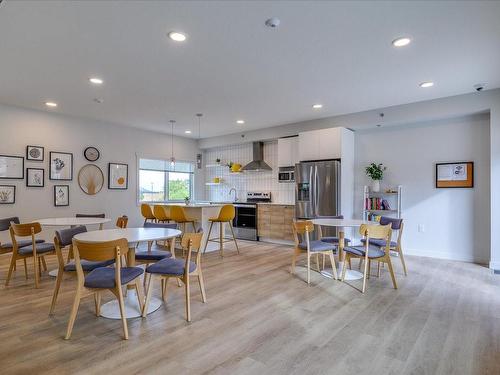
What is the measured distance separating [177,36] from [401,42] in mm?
2281

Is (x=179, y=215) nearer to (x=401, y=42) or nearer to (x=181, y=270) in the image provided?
(x=181, y=270)

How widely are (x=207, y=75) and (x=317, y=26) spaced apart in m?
1.69

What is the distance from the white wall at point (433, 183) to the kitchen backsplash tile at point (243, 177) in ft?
7.29

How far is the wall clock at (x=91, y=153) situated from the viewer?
652 cm

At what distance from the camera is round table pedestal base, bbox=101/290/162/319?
291 cm

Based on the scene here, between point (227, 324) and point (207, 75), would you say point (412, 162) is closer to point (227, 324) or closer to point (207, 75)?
point (207, 75)

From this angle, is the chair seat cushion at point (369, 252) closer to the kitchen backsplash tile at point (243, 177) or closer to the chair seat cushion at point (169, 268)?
the chair seat cushion at point (169, 268)

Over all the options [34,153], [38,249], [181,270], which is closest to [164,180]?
[34,153]

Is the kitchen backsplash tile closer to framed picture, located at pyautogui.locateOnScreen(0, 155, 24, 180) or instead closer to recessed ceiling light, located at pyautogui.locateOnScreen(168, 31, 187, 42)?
framed picture, located at pyautogui.locateOnScreen(0, 155, 24, 180)

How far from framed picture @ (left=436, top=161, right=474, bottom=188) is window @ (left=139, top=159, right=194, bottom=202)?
240 inches

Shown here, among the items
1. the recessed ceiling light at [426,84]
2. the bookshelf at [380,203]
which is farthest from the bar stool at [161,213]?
the recessed ceiling light at [426,84]

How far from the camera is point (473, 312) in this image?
9.93 ft

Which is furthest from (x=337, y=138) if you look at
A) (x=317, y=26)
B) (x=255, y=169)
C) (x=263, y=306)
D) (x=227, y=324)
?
(x=227, y=324)

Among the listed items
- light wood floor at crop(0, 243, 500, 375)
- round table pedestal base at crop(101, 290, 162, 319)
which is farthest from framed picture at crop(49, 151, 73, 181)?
round table pedestal base at crop(101, 290, 162, 319)
